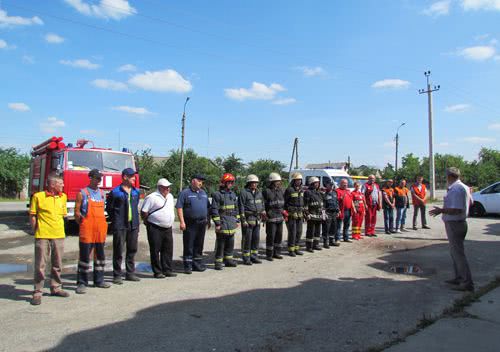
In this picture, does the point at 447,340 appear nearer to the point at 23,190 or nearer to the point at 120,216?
the point at 120,216

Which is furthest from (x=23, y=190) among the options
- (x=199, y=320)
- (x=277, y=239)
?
(x=199, y=320)

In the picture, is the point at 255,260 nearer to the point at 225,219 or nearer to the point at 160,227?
the point at 225,219

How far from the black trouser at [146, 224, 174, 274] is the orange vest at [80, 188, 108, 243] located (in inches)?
36.3

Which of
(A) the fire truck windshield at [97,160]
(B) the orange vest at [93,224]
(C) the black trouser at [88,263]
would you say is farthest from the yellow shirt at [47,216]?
(A) the fire truck windshield at [97,160]

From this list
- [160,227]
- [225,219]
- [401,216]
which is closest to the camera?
[160,227]

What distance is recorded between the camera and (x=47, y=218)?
223 inches

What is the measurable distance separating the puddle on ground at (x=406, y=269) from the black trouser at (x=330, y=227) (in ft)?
7.59

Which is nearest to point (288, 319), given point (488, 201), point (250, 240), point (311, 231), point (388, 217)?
point (250, 240)

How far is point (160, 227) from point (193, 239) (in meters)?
0.73

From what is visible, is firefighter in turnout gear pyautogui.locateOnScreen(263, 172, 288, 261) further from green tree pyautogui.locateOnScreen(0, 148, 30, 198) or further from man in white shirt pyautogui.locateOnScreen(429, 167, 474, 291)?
green tree pyautogui.locateOnScreen(0, 148, 30, 198)

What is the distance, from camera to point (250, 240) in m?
8.15

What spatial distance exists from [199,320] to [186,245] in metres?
2.79

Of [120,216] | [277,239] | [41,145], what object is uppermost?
[41,145]

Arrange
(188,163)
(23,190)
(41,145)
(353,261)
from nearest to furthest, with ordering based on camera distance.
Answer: (353,261) → (41,145) → (23,190) → (188,163)
